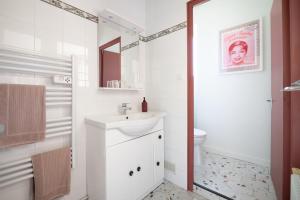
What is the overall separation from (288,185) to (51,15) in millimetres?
2311

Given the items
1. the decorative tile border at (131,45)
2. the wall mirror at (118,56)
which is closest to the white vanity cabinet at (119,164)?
the wall mirror at (118,56)

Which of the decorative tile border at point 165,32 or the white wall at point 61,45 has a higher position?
the decorative tile border at point 165,32

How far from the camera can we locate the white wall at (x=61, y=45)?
3.21ft

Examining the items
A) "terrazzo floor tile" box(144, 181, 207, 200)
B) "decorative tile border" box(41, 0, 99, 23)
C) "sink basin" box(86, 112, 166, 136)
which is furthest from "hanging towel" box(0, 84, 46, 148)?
"terrazzo floor tile" box(144, 181, 207, 200)

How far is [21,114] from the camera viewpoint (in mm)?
953

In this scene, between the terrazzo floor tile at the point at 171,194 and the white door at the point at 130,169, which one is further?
the terrazzo floor tile at the point at 171,194

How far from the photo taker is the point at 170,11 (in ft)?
5.60

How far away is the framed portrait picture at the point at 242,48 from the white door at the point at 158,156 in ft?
5.25

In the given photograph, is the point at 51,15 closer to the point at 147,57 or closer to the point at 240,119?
the point at 147,57

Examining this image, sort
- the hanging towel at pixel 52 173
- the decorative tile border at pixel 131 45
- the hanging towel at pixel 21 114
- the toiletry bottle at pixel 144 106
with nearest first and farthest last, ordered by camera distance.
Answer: the hanging towel at pixel 21 114, the hanging towel at pixel 52 173, the decorative tile border at pixel 131 45, the toiletry bottle at pixel 144 106

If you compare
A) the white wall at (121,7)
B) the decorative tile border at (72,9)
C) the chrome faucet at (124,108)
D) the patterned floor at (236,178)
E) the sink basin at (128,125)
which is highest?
the white wall at (121,7)

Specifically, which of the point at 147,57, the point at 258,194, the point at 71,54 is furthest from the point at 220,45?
the point at 71,54

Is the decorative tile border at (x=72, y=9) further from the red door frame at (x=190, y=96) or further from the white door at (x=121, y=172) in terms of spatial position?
the white door at (x=121, y=172)

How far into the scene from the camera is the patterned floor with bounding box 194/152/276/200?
145 cm
